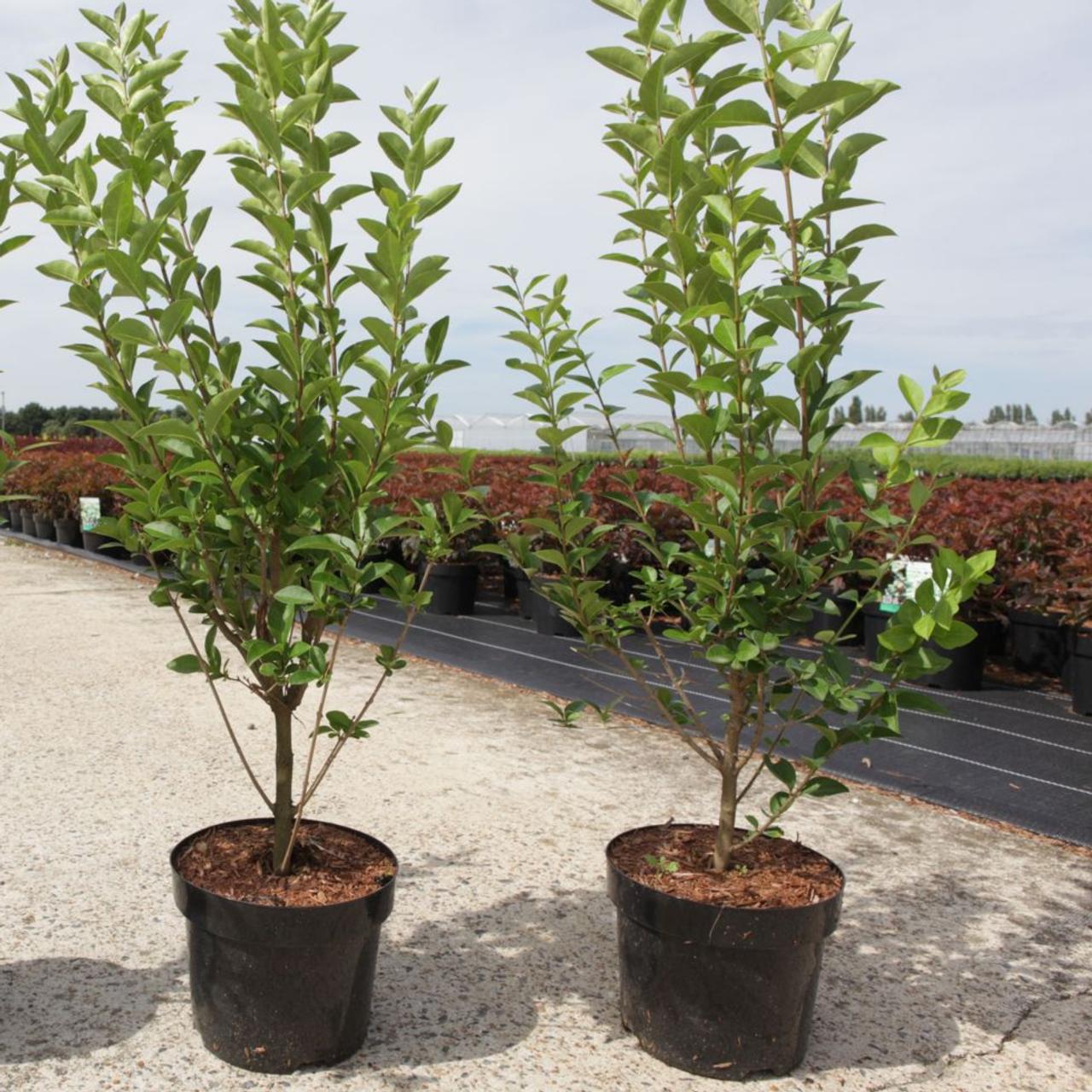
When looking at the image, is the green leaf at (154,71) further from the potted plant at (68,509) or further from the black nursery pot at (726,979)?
the potted plant at (68,509)

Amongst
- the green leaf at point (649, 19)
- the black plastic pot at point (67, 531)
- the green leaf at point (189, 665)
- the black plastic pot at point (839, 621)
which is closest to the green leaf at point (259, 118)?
the green leaf at point (649, 19)

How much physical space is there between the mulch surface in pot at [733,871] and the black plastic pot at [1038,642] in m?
4.08

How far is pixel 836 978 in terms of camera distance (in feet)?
9.27

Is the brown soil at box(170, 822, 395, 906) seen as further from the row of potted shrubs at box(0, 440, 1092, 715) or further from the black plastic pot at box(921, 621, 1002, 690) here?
the black plastic pot at box(921, 621, 1002, 690)

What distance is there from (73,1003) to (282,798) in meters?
0.71

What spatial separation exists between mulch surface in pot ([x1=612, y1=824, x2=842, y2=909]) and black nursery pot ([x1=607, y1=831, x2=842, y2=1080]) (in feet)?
0.11

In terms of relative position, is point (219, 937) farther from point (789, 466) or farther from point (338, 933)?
point (789, 466)

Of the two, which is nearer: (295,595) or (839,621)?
(295,595)

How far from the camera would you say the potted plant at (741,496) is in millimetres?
2037

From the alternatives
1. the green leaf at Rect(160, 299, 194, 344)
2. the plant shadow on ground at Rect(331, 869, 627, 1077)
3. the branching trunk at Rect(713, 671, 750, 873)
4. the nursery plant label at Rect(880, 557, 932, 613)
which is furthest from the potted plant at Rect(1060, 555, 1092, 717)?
the green leaf at Rect(160, 299, 194, 344)

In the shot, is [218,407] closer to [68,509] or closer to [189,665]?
[189,665]

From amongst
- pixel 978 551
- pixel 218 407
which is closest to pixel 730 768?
pixel 218 407

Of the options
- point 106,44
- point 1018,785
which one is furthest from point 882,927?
point 106,44

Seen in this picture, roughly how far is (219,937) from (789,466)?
147 cm
